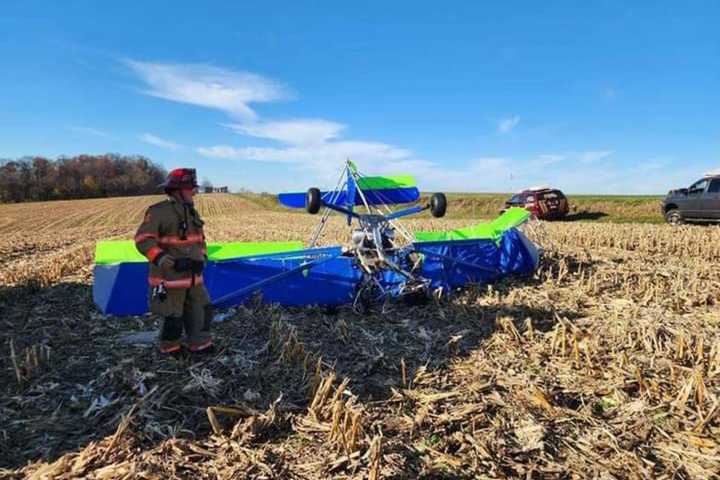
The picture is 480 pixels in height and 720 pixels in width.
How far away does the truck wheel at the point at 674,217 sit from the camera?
18.7 m

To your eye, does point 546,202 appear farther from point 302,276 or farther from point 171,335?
point 171,335

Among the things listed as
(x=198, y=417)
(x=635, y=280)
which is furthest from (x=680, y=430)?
(x=635, y=280)

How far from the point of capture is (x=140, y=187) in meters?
93.9

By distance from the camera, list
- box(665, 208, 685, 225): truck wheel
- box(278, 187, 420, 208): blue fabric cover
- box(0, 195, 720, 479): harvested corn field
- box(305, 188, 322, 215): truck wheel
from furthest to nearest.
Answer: box(665, 208, 685, 225): truck wheel < box(278, 187, 420, 208): blue fabric cover < box(305, 188, 322, 215): truck wheel < box(0, 195, 720, 479): harvested corn field

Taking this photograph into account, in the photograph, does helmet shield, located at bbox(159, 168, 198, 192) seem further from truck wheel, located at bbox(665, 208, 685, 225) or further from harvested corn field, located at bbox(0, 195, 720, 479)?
truck wheel, located at bbox(665, 208, 685, 225)

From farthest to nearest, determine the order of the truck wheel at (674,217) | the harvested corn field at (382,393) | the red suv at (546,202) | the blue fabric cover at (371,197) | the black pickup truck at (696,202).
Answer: the red suv at (546,202)
the truck wheel at (674,217)
the black pickup truck at (696,202)
the blue fabric cover at (371,197)
the harvested corn field at (382,393)

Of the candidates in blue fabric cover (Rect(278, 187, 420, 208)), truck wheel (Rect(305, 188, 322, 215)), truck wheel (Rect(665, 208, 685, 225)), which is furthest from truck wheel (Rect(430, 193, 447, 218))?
truck wheel (Rect(665, 208, 685, 225))

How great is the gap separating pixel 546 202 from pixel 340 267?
70.4 feet

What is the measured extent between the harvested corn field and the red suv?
63.5ft

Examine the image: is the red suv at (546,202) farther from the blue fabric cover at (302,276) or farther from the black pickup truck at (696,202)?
the blue fabric cover at (302,276)

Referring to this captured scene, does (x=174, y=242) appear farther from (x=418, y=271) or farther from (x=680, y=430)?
(x=680, y=430)

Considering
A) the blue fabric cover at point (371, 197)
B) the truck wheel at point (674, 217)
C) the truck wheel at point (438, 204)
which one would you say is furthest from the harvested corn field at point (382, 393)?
the truck wheel at point (674, 217)

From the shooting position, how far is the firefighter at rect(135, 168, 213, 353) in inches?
179

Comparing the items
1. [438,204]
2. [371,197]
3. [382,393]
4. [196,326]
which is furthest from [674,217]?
[196,326]
